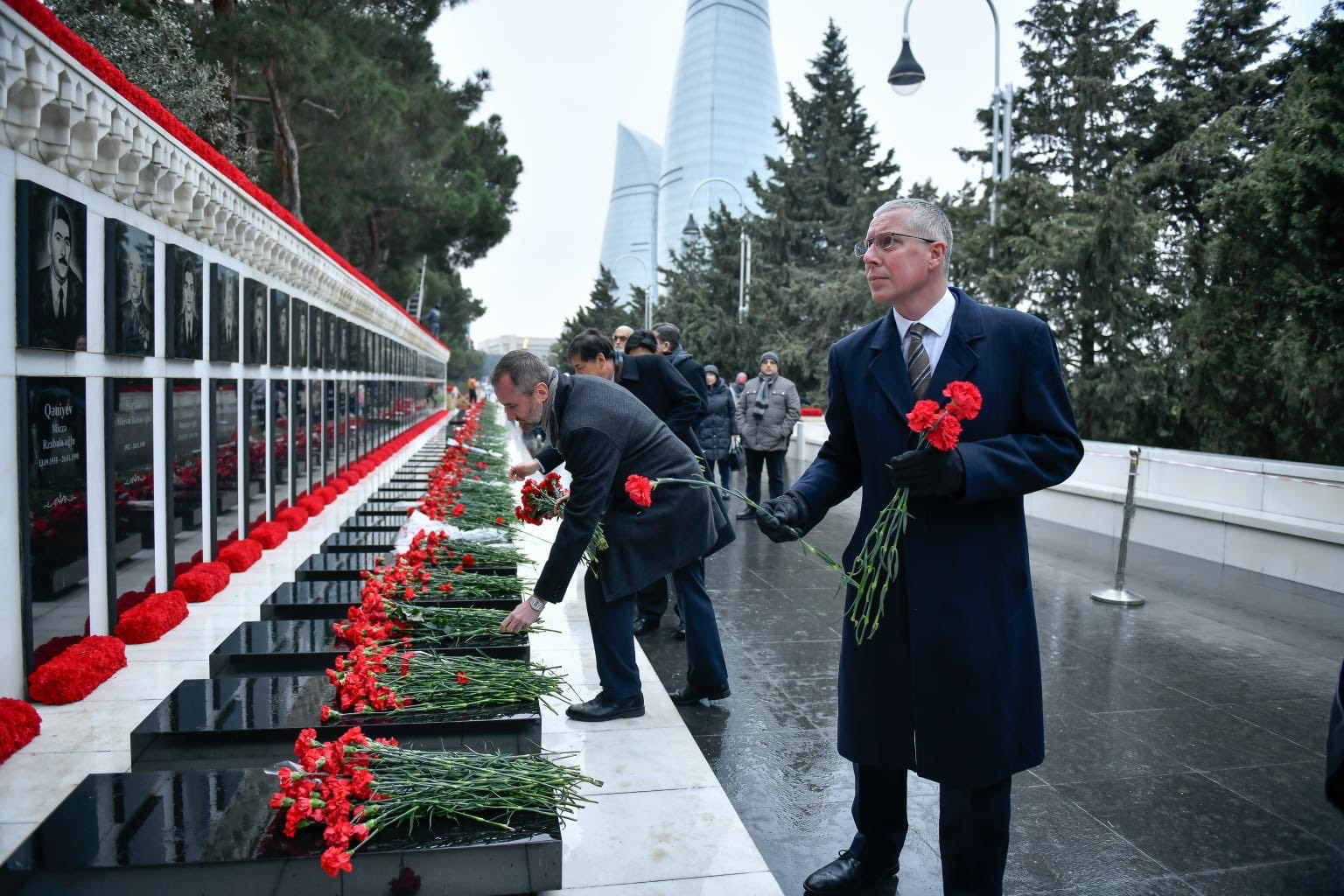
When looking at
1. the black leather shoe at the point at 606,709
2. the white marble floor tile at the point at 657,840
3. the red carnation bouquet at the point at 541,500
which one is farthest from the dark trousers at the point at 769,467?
the white marble floor tile at the point at 657,840

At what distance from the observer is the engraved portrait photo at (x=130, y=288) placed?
215 inches

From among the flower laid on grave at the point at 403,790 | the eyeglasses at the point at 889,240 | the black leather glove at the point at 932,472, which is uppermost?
the eyeglasses at the point at 889,240

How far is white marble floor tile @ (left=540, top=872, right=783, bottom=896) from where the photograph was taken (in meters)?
2.95

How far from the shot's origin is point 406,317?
23.4 m

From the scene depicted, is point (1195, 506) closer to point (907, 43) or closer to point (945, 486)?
point (907, 43)

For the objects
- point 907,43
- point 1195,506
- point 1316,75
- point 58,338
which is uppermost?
point 907,43

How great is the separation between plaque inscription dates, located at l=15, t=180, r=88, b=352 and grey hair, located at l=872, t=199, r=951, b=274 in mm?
4033

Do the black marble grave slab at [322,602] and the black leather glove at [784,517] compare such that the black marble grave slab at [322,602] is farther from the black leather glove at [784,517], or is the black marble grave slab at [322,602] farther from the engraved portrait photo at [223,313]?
the black leather glove at [784,517]

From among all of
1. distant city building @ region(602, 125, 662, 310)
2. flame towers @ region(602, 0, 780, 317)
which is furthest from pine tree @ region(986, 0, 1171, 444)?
distant city building @ region(602, 125, 662, 310)

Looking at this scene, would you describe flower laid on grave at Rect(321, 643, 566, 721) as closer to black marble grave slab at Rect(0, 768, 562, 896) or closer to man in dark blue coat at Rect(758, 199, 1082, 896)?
black marble grave slab at Rect(0, 768, 562, 896)

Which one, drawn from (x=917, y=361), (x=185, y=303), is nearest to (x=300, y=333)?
(x=185, y=303)

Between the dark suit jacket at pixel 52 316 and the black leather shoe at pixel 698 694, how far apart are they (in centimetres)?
357

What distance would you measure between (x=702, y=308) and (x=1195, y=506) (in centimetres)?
3031

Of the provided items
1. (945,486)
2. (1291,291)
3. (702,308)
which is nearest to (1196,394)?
(1291,291)
